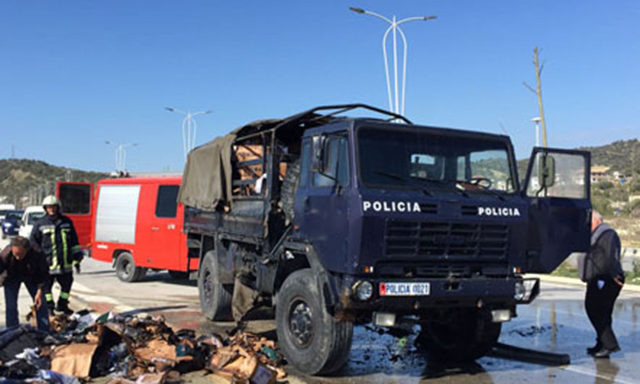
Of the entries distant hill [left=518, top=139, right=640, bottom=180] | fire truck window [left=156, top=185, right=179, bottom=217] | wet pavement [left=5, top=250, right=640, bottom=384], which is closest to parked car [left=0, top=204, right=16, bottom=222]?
fire truck window [left=156, top=185, right=179, bottom=217]

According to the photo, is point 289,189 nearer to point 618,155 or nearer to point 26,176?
point 618,155

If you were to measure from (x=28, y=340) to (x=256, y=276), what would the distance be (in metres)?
2.69

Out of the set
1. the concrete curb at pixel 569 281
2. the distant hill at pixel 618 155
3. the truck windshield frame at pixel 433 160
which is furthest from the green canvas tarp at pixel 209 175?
the distant hill at pixel 618 155

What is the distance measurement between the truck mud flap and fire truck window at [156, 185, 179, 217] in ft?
25.2

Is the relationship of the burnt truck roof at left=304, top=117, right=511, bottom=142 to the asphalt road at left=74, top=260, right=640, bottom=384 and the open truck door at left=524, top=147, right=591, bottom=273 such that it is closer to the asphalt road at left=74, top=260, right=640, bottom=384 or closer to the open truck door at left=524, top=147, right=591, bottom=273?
the open truck door at left=524, top=147, right=591, bottom=273

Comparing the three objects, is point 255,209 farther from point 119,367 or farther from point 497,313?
point 497,313

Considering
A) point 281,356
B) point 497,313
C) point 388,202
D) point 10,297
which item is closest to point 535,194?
point 497,313

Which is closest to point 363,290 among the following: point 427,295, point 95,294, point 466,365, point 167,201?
point 427,295

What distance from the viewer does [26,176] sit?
113750 mm

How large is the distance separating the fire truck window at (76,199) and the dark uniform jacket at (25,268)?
887cm

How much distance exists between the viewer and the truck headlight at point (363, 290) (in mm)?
5711

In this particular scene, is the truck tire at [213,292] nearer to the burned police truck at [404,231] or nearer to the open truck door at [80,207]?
the burned police truck at [404,231]

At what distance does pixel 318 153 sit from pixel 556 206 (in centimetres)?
271

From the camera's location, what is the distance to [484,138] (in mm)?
6914
